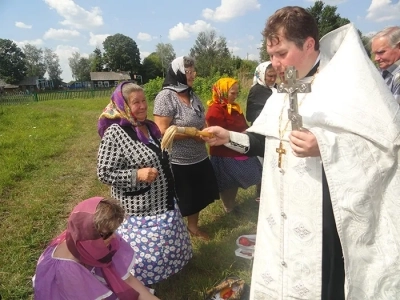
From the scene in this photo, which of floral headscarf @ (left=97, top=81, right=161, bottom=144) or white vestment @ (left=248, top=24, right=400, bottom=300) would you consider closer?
white vestment @ (left=248, top=24, right=400, bottom=300)

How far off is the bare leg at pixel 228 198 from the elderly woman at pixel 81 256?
251 cm

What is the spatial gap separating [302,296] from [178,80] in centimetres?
234

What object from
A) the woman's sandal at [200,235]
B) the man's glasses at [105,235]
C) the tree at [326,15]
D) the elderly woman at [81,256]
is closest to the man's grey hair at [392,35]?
the woman's sandal at [200,235]

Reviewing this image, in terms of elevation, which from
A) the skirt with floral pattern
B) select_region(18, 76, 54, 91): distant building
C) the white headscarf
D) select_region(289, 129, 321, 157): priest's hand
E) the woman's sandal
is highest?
the white headscarf

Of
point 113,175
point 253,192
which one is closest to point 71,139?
point 253,192

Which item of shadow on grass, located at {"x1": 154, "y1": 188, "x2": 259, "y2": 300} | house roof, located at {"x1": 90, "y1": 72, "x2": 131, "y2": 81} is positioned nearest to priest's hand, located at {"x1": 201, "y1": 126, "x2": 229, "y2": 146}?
shadow on grass, located at {"x1": 154, "y1": 188, "x2": 259, "y2": 300}

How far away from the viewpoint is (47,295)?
6.15 ft

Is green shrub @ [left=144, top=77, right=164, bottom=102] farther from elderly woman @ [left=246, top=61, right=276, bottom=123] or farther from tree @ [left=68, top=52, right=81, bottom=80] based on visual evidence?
tree @ [left=68, top=52, right=81, bottom=80]

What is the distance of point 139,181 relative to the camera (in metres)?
2.54

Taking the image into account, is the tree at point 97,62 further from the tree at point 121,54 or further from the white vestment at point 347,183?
the white vestment at point 347,183

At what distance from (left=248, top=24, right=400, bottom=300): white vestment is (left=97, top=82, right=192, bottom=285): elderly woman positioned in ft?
3.78

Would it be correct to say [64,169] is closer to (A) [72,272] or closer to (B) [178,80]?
(B) [178,80]

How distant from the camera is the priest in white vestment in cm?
146

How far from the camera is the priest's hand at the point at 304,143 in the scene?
1.41 m
